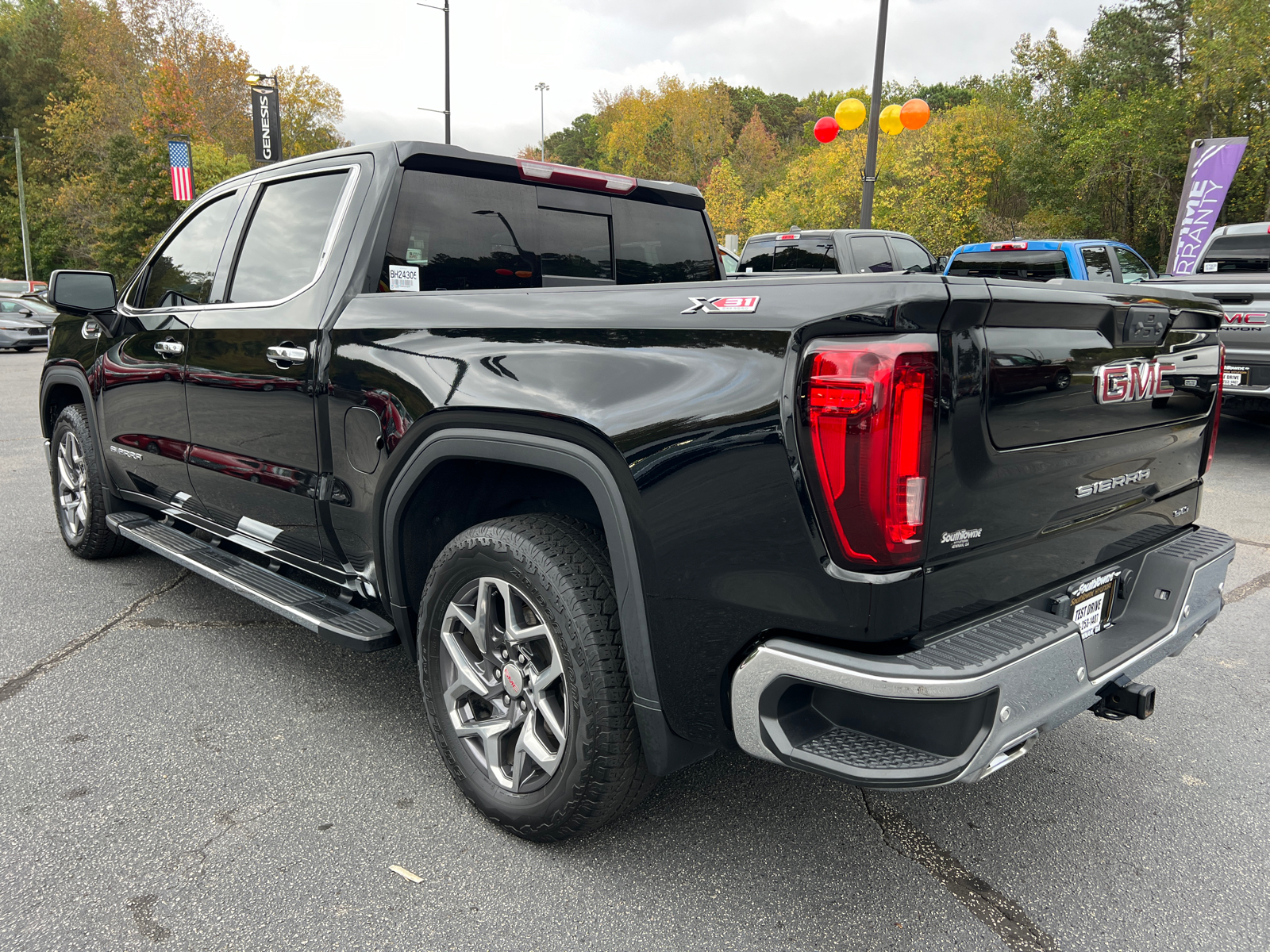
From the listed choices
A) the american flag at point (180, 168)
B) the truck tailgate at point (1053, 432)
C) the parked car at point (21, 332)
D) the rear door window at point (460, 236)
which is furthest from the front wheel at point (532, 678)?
the parked car at point (21, 332)

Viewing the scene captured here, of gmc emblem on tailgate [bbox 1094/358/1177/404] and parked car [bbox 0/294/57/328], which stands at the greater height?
gmc emblem on tailgate [bbox 1094/358/1177/404]

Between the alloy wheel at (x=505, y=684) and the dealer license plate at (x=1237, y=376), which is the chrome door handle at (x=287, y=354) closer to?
the alloy wheel at (x=505, y=684)

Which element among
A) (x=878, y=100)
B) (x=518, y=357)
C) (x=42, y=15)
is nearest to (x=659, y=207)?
(x=518, y=357)

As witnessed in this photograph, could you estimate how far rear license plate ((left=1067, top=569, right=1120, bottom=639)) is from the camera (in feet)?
7.32

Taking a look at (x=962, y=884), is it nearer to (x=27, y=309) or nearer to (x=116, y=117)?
(x=27, y=309)

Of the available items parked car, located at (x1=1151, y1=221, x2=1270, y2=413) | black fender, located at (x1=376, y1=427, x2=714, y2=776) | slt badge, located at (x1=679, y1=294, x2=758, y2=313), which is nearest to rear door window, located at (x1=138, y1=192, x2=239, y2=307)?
black fender, located at (x1=376, y1=427, x2=714, y2=776)

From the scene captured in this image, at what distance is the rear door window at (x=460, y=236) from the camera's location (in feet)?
9.72

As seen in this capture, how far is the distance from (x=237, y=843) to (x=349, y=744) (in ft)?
1.89

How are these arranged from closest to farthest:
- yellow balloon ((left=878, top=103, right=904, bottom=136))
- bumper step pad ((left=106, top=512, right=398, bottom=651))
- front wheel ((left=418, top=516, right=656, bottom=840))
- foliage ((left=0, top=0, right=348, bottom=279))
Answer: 1. front wheel ((left=418, top=516, right=656, bottom=840))
2. bumper step pad ((left=106, top=512, right=398, bottom=651))
3. yellow balloon ((left=878, top=103, right=904, bottom=136))
4. foliage ((left=0, top=0, right=348, bottom=279))

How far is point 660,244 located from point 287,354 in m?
1.64

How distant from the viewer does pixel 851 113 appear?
49.8 feet

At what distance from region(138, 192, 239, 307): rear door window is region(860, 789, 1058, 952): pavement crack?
10.4 ft

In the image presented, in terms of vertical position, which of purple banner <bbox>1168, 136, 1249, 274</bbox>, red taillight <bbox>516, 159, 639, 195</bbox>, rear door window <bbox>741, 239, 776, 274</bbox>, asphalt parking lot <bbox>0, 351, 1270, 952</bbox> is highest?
purple banner <bbox>1168, 136, 1249, 274</bbox>

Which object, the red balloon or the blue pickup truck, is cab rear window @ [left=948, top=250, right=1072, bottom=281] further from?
the red balloon
